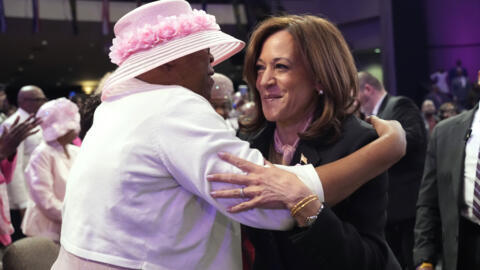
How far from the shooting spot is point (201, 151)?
4.58 feet

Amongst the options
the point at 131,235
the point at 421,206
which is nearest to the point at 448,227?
the point at 421,206

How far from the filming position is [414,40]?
14.2m

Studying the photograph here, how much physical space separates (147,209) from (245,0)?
1401cm

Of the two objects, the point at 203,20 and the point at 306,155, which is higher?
the point at 203,20

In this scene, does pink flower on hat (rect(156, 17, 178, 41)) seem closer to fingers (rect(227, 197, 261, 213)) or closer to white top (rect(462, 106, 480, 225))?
fingers (rect(227, 197, 261, 213))

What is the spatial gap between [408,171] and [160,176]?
12.8 ft

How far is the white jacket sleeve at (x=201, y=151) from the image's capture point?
140 cm

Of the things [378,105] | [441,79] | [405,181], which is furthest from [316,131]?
[441,79]

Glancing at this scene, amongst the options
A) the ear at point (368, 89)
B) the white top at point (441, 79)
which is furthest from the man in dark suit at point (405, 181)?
the white top at point (441, 79)

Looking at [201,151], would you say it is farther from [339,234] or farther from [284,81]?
[284,81]

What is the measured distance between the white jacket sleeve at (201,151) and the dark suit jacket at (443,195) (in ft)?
5.37

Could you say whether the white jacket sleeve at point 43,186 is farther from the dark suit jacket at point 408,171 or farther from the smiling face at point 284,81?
the dark suit jacket at point 408,171

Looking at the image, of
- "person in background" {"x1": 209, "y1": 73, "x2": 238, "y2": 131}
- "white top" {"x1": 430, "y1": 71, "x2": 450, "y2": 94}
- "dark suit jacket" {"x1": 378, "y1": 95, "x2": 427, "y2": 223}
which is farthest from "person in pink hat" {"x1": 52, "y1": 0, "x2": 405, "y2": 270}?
"white top" {"x1": 430, "y1": 71, "x2": 450, "y2": 94}

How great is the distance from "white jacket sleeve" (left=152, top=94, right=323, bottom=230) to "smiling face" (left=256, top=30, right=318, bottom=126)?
0.46 m
